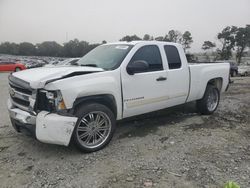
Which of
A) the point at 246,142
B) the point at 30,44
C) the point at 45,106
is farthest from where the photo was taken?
the point at 30,44

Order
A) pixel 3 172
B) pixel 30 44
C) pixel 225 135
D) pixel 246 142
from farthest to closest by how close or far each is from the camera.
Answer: pixel 30 44, pixel 225 135, pixel 246 142, pixel 3 172

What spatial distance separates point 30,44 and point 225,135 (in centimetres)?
8484

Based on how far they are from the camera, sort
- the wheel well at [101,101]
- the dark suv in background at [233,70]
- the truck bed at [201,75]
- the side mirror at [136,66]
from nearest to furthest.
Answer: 1. the wheel well at [101,101]
2. the side mirror at [136,66]
3. the truck bed at [201,75]
4. the dark suv in background at [233,70]

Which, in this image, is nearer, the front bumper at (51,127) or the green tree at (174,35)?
the front bumper at (51,127)

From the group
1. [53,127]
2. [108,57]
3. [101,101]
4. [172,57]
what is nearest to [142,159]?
[101,101]

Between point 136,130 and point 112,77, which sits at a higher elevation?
point 112,77

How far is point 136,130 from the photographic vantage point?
506 cm

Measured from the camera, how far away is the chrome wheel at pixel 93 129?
153 inches

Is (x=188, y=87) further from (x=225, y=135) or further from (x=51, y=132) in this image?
(x=51, y=132)

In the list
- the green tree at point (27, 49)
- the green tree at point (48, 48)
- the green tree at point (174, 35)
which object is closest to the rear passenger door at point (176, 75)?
Answer: the green tree at point (174, 35)

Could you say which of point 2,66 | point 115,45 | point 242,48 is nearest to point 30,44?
point 2,66

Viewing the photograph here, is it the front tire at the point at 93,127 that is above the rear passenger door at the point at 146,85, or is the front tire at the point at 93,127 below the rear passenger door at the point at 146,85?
below

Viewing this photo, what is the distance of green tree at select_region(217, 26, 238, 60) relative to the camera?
54844mm

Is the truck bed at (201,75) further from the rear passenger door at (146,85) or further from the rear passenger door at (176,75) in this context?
the rear passenger door at (146,85)
